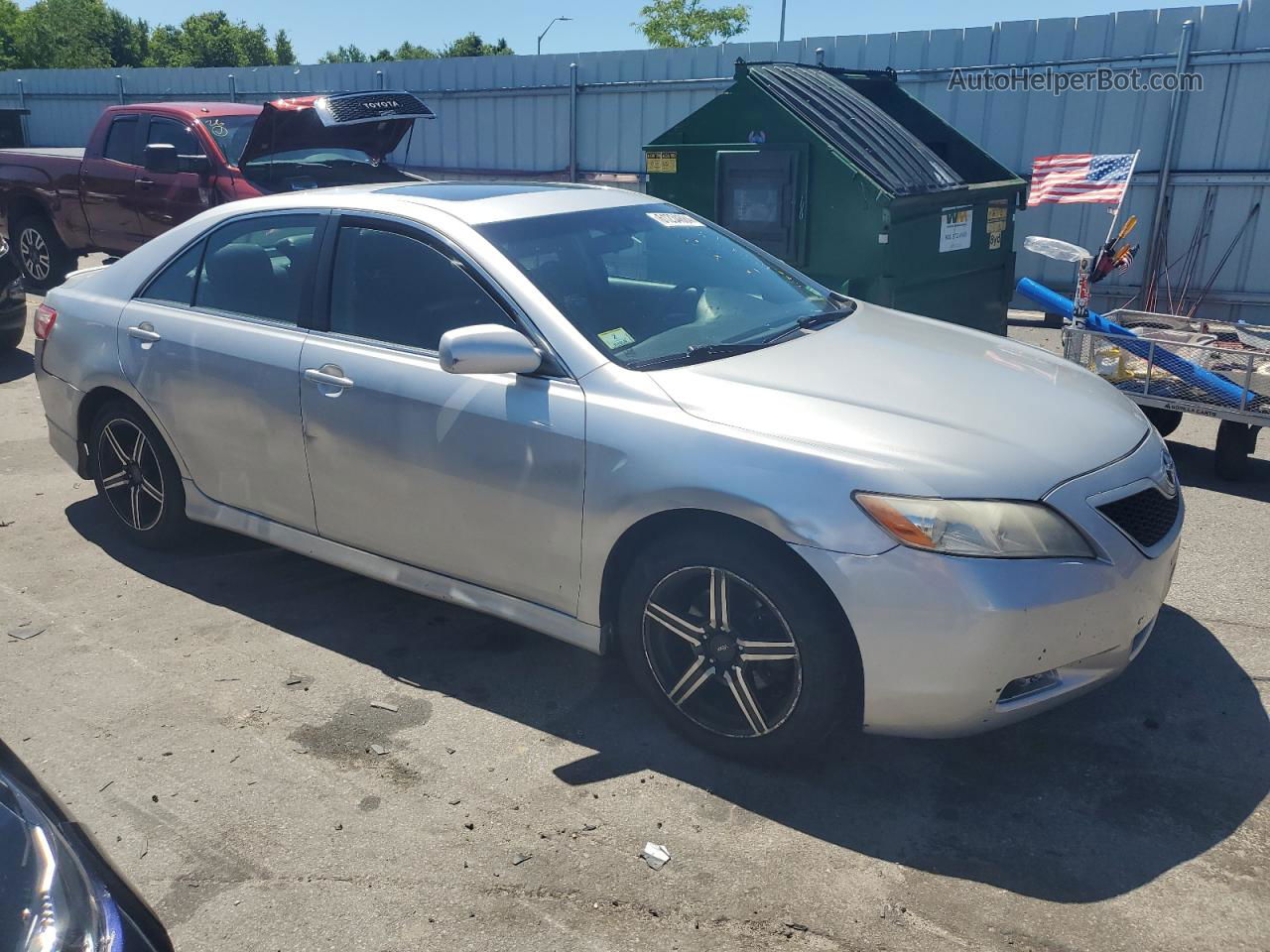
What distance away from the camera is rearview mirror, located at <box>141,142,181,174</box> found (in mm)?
9625

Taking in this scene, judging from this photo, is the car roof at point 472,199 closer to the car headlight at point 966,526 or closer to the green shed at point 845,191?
the car headlight at point 966,526

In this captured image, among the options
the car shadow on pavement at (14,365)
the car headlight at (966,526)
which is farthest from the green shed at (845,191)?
the car shadow on pavement at (14,365)

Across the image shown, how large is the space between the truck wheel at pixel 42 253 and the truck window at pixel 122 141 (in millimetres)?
1358

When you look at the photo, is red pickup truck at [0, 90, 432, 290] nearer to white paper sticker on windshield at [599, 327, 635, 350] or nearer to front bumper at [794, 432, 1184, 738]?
white paper sticker on windshield at [599, 327, 635, 350]

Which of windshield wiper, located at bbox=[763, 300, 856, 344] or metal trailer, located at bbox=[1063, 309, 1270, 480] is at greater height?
windshield wiper, located at bbox=[763, 300, 856, 344]

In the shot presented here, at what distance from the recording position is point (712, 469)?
3.13m

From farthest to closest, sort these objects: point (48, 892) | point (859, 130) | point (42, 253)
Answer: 1. point (42, 253)
2. point (859, 130)
3. point (48, 892)

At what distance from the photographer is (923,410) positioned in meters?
3.26

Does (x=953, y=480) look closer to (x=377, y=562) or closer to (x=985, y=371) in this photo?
(x=985, y=371)

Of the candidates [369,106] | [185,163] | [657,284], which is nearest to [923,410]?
[657,284]

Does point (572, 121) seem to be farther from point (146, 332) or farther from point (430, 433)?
point (430, 433)

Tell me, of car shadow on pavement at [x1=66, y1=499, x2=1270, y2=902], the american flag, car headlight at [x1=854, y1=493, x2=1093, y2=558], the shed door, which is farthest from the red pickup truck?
car headlight at [x1=854, y1=493, x2=1093, y2=558]

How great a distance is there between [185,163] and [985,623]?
888 centimetres

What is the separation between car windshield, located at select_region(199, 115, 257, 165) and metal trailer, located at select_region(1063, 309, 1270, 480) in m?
7.13
